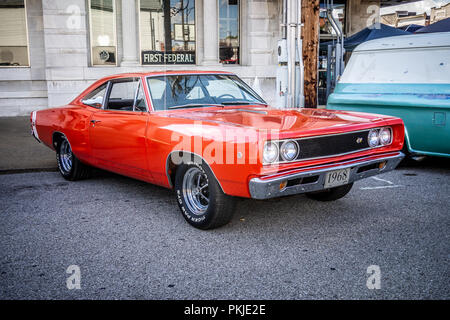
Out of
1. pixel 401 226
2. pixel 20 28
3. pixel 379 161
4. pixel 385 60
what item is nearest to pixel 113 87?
pixel 379 161

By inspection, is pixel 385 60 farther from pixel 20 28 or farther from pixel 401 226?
pixel 20 28

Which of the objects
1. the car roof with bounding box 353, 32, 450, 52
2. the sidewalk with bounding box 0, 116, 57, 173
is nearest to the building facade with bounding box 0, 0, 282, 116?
the sidewalk with bounding box 0, 116, 57, 173

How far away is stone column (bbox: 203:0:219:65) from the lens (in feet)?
45.0

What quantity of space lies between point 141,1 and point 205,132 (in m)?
11.0

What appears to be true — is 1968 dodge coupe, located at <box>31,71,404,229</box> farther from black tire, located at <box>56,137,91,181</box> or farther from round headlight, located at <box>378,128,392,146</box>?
black tire, located at <box>56,137,91,181</box>

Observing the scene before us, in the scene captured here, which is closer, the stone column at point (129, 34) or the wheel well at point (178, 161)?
the wheel well at point (178, 161)

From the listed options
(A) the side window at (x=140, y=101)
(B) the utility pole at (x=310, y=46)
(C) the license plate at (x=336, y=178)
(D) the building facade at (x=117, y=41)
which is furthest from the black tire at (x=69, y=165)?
(D) the building facade at (x=117, y=41)

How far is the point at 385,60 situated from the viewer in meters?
6.64

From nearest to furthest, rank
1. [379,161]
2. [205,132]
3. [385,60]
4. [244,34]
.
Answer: [205,132], [379,161], [385,60], [244,34]

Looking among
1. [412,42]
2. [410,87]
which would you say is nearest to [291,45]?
[412,42]

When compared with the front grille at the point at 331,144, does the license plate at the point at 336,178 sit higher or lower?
lower

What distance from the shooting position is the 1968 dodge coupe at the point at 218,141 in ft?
11.2

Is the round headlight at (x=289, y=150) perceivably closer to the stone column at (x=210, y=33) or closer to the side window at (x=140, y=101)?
the side window at (x=140, y=101)

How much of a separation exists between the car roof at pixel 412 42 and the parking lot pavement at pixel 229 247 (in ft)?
6.78
